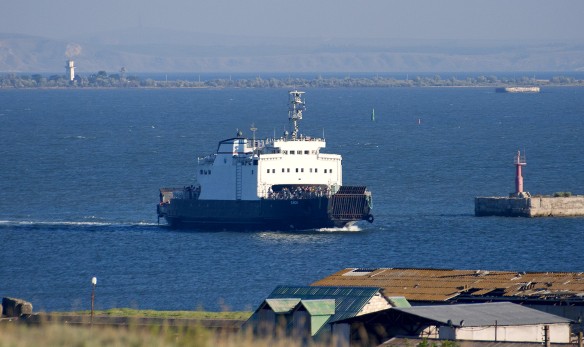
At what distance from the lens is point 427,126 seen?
136 metres

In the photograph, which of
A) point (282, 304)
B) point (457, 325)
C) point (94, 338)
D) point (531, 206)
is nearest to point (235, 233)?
point (531, 206)

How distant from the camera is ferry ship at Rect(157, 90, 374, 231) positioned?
61094mm

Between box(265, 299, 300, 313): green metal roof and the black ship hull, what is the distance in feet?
121

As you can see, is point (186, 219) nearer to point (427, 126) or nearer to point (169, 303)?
point (169, 303)

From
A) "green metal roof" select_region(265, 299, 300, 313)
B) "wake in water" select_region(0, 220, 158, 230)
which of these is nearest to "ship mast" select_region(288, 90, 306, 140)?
"wake in water" select_region(0, 220, 158, 230)

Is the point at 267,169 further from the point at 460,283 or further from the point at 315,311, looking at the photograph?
the point at 315,311

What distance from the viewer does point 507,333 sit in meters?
21.9

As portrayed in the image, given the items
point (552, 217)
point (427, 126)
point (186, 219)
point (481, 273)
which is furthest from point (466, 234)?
point (427, 126)

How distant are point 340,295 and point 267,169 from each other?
37.1 meters

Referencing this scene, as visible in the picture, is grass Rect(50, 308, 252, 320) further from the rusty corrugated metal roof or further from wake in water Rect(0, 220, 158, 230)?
wake in water Rect(0, 220, 158, 230)

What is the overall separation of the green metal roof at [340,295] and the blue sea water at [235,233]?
483 inches

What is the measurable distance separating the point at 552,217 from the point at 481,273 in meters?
31.2

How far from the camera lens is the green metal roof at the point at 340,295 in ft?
78.0

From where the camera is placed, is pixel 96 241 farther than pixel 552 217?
No
